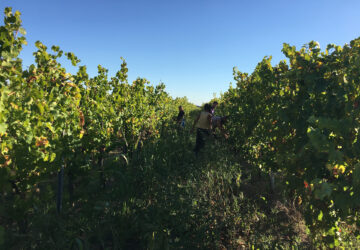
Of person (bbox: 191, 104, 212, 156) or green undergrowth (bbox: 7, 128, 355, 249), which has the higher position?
person (bbox: 191, 104, 212, 156)

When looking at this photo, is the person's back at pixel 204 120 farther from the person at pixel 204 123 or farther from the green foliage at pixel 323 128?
the green foliage at pixel 323 128

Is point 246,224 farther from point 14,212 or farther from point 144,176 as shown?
point 14,212

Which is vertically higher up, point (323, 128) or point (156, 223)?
point (323, 128)

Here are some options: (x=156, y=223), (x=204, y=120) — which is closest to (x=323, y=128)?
(x=156, y=223)

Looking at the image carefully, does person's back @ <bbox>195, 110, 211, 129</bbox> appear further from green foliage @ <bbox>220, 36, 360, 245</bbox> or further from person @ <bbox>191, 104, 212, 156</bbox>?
green foliage @ <bbox>220, 36, 360, 245</bbox>

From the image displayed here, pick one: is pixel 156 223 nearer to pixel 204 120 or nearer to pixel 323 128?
pixel 323 128

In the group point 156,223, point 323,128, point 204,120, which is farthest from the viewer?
point 204,120

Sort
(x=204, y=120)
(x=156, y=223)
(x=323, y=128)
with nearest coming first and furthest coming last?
(x=323, y=128) → (x=156, y=223) → (x=204, y=120)

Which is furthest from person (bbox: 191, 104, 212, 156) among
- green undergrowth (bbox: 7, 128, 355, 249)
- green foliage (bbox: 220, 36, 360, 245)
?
green foliage (bbox: 220, 36, 360, 245)

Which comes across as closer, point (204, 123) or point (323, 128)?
point (323, 128)

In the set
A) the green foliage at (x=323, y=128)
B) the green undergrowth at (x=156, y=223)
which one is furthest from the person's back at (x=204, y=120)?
the green foliage at (x=323, y=128)

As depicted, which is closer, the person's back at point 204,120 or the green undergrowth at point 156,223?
the green undergrowth at point 156,223

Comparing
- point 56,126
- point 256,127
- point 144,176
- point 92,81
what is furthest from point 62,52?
point 256,127

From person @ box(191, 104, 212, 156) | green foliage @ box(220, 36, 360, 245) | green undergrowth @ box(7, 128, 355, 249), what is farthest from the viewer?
person @ box(191, 104, 212, 156)
